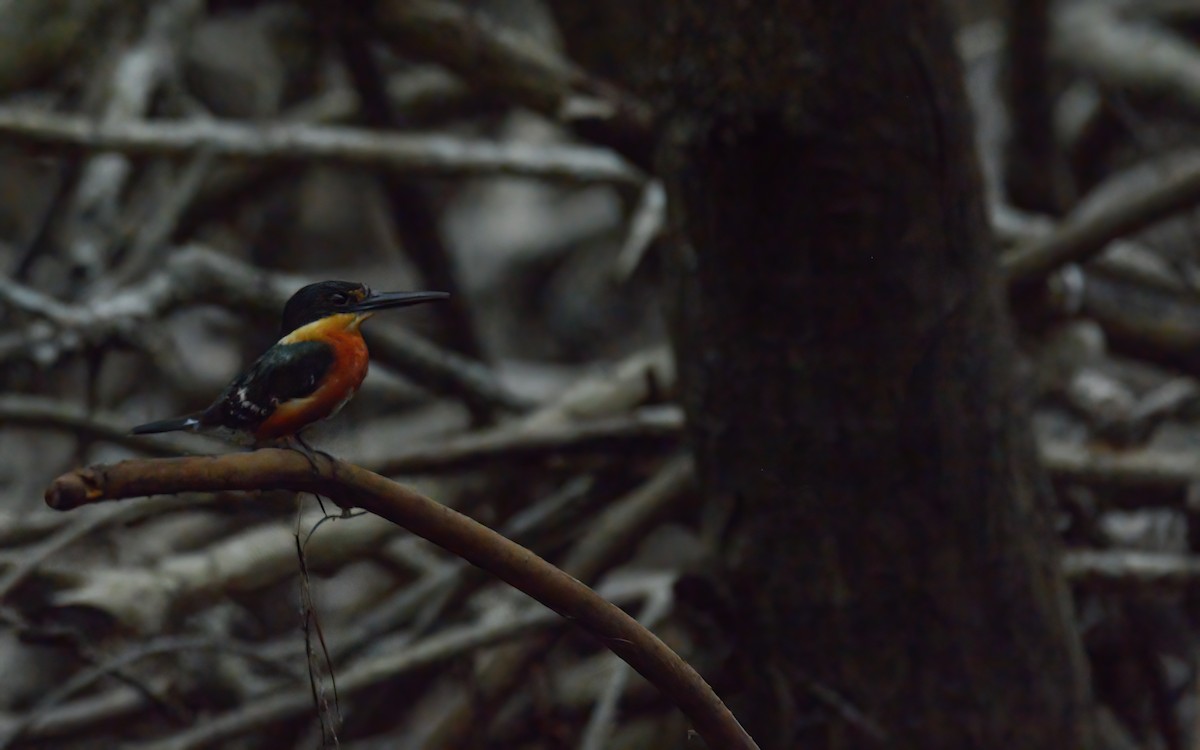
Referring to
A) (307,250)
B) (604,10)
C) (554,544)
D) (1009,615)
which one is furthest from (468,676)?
(307,250)

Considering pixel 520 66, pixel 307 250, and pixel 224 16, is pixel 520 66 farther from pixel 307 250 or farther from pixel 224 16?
pixel 307 250

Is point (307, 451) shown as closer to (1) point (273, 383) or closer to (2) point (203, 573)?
(1) point (273, 383)

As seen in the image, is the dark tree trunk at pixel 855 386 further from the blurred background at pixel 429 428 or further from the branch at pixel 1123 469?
the branch at pixel 1123 469

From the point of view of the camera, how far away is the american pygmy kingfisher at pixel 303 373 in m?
0.92

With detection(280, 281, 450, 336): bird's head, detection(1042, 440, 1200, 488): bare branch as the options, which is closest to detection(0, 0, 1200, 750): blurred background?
detection(1042, 440, 1200, 488): bare branch

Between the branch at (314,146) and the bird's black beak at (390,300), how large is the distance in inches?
83.4

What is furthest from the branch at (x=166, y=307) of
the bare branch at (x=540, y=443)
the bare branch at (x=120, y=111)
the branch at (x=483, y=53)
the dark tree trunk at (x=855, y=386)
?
the dark tree trunk at (x=855, y=386)

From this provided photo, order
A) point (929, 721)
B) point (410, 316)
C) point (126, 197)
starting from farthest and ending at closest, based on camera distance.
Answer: point (410, 316)
point (126, 197)
point (929, 721)

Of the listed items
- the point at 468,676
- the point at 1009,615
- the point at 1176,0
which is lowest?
the point at 468,676

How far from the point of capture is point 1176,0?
193 inches

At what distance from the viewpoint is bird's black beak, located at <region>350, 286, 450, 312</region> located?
88 cm

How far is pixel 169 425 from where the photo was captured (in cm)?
83

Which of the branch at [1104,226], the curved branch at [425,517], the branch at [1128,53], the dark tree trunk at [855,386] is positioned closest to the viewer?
the curved branch at [425,517]

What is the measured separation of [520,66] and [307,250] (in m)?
3.93
